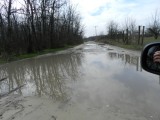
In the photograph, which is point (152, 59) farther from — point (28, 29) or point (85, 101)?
point (28, 29)

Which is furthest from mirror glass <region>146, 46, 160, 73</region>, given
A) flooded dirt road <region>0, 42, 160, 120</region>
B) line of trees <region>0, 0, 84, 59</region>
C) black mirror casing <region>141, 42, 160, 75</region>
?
line of trees <region>0, 0, 84, 59</region>

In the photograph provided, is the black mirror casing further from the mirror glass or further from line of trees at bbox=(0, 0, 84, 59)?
line of trees at bbox=(0, 0, 84, 59)

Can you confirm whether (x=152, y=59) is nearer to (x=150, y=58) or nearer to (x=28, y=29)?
(x=150, y=58)

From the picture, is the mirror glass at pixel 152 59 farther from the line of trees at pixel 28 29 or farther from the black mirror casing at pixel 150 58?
the line of trees at pixel 28 29

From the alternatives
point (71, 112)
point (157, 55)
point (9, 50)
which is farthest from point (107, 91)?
point (9, 50)

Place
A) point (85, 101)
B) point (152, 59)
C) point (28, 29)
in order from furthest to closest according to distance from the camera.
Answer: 1. point (28, 29)
2. point (85, 101)
3. point (152, 59)

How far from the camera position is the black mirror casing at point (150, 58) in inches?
70.1

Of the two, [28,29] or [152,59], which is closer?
[152,59]

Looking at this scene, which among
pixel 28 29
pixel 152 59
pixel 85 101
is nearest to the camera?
pixel 152 59

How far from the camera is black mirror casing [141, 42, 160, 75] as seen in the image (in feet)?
5.84

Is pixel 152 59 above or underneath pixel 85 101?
above

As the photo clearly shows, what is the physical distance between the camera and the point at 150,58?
186 cm

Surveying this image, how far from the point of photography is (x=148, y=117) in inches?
199

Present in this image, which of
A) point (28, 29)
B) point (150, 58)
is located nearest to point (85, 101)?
point (150, 58)
